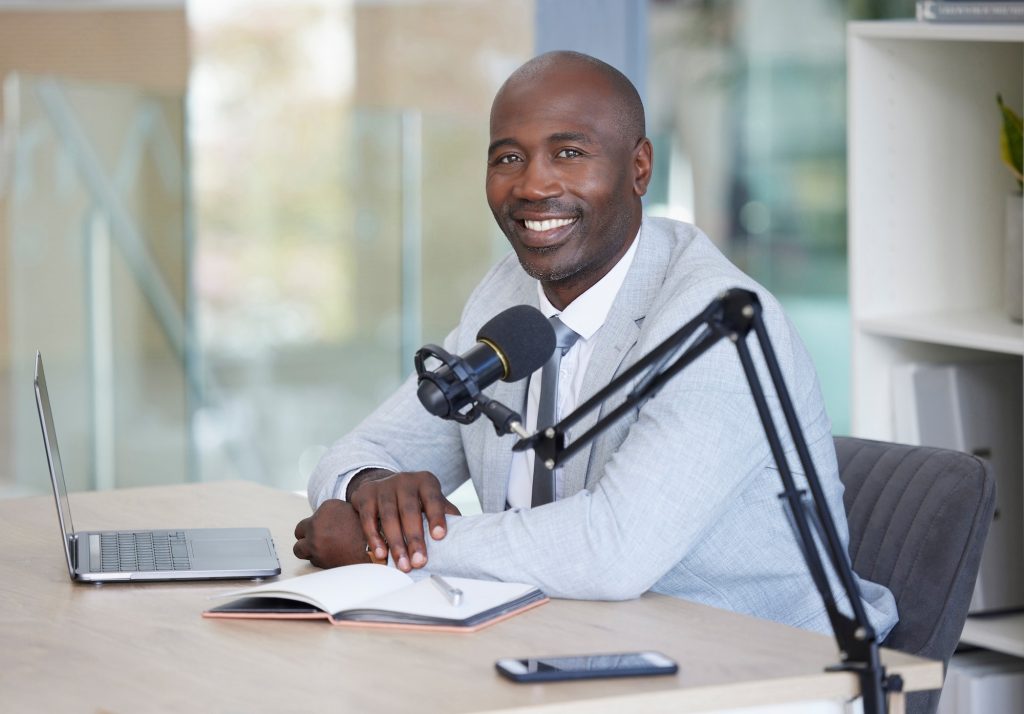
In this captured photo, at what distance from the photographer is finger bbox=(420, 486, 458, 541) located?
74.3 inches

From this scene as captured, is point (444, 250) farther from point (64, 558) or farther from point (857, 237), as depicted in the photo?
point (64, 558)

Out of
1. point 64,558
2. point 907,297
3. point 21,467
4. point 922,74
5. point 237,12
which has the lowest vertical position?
point 21,467

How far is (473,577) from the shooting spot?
1838mm

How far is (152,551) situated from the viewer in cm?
197

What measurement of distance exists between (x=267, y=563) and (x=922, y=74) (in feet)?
5.43

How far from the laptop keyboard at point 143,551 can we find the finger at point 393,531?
0.25 metres

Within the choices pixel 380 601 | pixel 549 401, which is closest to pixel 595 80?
pixel 549 401

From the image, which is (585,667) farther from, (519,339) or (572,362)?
(572,362)

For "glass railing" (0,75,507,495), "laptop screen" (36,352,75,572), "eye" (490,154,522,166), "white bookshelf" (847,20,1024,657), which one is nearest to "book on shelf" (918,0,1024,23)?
"white bookshelf" (847,20,1024,657)

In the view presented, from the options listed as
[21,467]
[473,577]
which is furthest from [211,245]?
[473,577]

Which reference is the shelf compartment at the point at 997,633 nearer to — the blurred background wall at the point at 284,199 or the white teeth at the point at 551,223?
the white teeth at the point at 551,223

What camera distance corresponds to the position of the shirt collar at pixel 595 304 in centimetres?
215

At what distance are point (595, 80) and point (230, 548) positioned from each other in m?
0.82

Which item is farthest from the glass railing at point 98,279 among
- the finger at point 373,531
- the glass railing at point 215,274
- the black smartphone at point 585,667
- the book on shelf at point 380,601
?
the black smartphone at point 585,667
